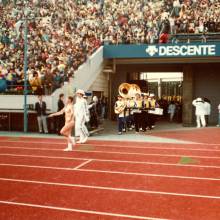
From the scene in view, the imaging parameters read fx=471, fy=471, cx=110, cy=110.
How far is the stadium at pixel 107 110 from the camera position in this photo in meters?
7.93

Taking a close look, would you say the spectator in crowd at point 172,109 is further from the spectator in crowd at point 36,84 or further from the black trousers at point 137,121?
the spectator in crowd at point 36,84

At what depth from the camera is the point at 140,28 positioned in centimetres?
2556

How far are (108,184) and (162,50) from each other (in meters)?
16.6

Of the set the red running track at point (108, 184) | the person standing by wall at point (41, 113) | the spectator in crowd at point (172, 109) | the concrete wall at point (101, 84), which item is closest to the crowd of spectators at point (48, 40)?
the person standing by wall at point (41, 113)

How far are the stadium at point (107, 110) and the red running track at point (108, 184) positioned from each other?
0.07 ft

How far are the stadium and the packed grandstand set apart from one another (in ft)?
0.21

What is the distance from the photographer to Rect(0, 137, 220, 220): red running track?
7008mm

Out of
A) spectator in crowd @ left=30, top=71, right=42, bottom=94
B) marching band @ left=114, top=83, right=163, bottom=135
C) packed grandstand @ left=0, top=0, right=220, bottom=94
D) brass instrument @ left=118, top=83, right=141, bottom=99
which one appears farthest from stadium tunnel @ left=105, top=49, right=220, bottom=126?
spectator in crowd @ left=30, top=71, right=42, bottom=94

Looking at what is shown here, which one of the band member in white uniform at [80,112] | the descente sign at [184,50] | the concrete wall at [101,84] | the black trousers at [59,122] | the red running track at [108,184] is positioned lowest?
the red running track at [108,184]

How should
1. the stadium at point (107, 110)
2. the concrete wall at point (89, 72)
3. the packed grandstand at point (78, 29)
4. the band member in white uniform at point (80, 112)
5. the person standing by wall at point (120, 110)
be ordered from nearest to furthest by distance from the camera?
1. the stadium at point (107, 110)
2. the band member in white uniform at point (80, 112)
3. the person standing by wall at point (120, 110)
4. the packed grandstand at point (78, 29)
5. the concrete wall at point (89, 72)

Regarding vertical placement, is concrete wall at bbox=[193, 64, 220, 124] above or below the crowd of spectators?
below

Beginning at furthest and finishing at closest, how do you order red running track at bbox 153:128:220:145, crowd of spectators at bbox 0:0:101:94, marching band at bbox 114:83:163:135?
crowd of spectators at bbox 0:0:101:94 < marching band at bbox 114:83:163:135 < red running track at bbox 153:128:220:145

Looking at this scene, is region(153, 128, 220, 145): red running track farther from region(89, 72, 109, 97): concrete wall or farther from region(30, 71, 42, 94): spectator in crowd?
region(89, 72, 109, 97): concrete wall

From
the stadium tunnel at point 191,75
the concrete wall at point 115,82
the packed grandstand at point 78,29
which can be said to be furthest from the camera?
the concrete wall at point 115,82
